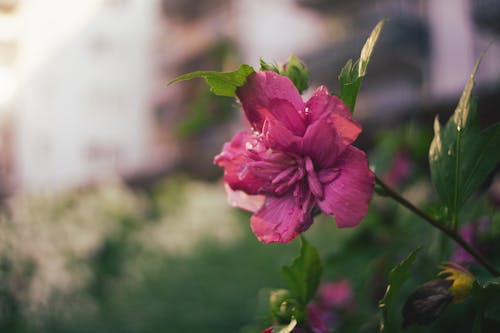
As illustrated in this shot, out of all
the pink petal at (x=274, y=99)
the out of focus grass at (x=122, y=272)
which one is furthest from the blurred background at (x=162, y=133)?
the pink petal at (x=274, y=99)

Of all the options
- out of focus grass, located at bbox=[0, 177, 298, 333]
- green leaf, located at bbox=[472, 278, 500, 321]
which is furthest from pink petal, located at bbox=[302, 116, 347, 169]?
out of focus grass, located at bbox=[0, 177, 298, 333]

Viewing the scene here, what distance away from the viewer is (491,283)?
11.7 inches

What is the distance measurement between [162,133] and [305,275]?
40.0ft

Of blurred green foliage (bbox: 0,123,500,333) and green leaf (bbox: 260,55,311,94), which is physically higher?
green leaf (bbox: 260,55,311,94)

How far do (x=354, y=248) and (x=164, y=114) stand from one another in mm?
11840

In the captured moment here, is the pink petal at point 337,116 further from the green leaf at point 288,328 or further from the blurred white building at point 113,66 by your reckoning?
the blurred white building at point 113,66

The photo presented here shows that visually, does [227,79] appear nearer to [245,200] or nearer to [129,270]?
[245,200]

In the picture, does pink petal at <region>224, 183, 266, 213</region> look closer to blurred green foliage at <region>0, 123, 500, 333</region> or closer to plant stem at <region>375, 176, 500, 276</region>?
plant stem at <region>375, 176, 500, 276</region>

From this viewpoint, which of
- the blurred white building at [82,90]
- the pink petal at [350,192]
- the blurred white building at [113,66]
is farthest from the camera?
the blurred white building at [82,90]

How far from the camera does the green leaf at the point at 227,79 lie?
304mm

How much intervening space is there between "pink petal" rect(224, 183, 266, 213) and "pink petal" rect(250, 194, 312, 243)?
15 millimetres

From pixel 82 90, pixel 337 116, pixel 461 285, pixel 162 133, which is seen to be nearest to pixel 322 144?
pixel 337 116

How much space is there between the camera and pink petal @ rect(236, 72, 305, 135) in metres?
0.31

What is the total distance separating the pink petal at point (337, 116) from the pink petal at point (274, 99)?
1 cm
